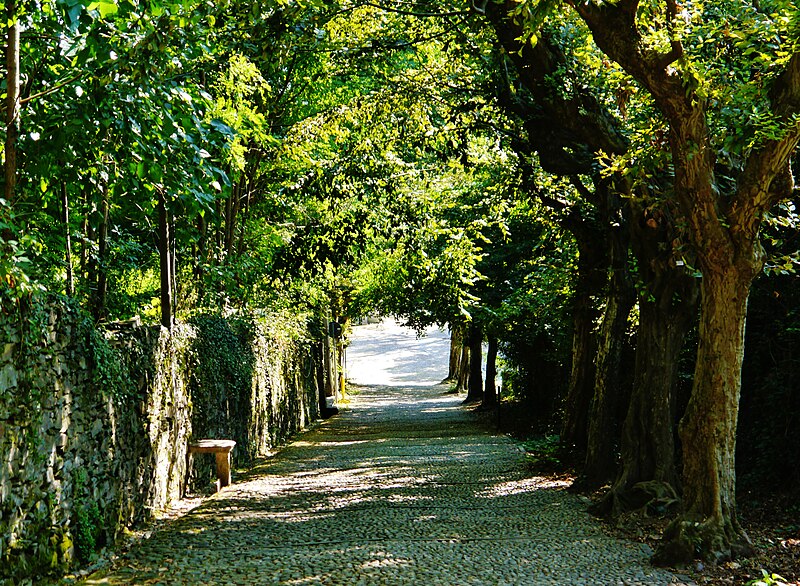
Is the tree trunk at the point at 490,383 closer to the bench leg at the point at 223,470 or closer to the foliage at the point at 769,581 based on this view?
the bench leg at the point at 223,470

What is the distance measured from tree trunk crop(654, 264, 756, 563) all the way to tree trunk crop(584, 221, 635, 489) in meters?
3.94

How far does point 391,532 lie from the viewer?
8.98 meters

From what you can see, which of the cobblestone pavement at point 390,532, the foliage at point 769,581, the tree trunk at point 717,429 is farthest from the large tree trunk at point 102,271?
the foliage at point 769,581

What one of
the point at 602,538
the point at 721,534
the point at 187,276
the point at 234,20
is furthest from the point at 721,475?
the point at 187,276

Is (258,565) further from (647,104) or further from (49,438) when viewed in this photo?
(647,104)

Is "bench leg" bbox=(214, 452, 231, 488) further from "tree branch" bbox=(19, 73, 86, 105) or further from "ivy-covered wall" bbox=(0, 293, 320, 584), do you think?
"tree branch" bbox=(19, 73, 86, 105)

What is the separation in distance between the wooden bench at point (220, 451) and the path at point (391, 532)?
0.34 meters

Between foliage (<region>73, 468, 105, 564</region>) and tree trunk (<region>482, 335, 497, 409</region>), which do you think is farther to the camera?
tree trunk (<region>482, 335, 497, 409</region>)

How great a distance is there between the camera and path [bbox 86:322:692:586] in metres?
7.11

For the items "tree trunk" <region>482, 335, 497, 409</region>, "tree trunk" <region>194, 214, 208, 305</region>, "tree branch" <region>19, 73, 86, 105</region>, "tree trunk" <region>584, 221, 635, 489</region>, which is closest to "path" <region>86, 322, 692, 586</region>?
"tree trunk" <region>584, 221, 635, 489</region>

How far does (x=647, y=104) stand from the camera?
9.63 m

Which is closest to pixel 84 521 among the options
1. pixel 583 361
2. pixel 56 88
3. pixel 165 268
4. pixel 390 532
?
pixel 390 532

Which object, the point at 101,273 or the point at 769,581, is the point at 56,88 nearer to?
the point at 101,273

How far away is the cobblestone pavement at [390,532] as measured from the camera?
7105mm
